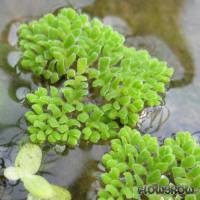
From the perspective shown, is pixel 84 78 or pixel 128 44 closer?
pixel 84 78

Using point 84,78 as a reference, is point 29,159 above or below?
below

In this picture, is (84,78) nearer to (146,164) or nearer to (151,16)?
(146,164)

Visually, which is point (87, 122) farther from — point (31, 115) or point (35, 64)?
point (35, 64)

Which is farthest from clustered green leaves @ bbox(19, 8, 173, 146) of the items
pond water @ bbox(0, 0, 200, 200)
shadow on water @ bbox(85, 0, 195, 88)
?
shadow on water @ bbox(85, 0, 195, 88)

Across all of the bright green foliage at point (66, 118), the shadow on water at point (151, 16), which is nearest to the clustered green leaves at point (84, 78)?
the bright green foliage at point (66, 118)

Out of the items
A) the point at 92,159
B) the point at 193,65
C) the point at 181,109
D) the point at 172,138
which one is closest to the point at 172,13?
the point at 193,65

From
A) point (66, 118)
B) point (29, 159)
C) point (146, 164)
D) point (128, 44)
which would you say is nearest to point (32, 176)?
point (29, 159)

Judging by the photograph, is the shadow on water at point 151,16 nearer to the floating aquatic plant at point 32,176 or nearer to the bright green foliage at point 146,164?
the bright green foliage at point 146,164
